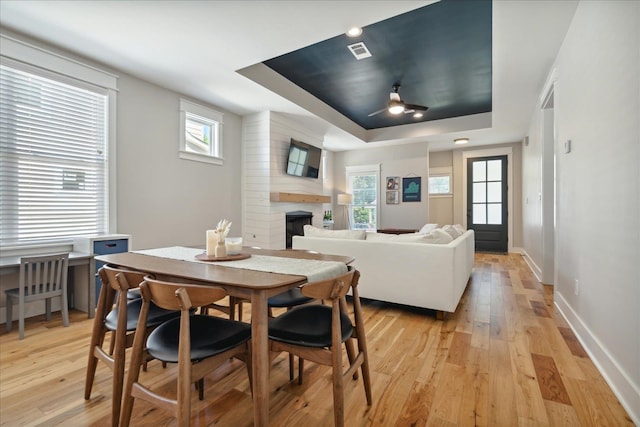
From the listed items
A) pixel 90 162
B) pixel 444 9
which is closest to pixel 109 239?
pixel 90 162

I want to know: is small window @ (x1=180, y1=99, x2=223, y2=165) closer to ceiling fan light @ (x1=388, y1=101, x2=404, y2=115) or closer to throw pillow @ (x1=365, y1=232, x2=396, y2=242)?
ceiling fan light @ (x1=388, y1=101, x2=404, y2=115)

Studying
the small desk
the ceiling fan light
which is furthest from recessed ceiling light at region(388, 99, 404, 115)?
the small desk

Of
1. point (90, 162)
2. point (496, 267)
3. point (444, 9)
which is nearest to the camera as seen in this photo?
point (444, 9)

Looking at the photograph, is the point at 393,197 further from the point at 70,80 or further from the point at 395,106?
the point at 70,80

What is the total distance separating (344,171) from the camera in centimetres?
823

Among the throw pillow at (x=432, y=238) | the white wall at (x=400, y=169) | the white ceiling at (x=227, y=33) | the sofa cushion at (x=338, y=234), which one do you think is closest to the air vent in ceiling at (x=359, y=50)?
the white ceiling at (x=227, y=33)

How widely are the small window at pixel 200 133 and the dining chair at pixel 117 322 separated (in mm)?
2869

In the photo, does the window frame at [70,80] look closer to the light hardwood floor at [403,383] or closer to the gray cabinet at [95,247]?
the gray cabinet at [95,247]

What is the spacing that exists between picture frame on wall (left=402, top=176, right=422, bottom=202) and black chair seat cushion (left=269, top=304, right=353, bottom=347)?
237 inches

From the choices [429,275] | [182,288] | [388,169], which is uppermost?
[388,169]

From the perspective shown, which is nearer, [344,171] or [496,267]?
[496,267]

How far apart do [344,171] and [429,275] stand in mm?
5624

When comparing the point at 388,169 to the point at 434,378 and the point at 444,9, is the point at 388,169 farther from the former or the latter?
the point at 434,378

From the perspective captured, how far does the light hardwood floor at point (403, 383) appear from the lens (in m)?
1.55
